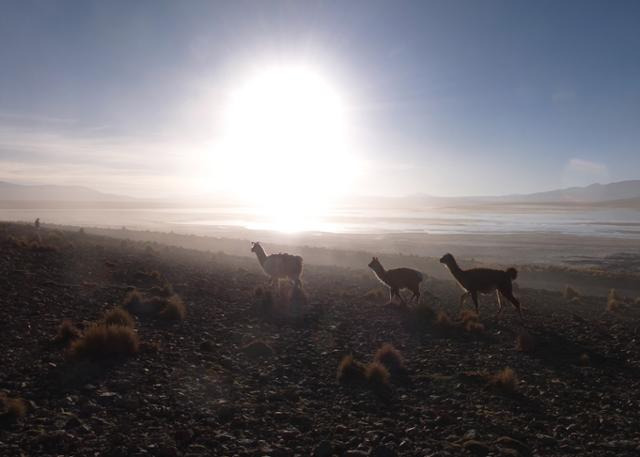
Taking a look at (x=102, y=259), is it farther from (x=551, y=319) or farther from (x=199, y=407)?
(x=551, y=319)

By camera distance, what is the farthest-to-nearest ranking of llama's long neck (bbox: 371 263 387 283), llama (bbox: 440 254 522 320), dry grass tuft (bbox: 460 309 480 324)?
llama's long neck (bbox: 371 263 387 283) < llama (bbox: 440 254 522 320) < dry grass tuft (bbox: 460 309 480 324)

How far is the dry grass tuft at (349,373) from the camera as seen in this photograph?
9.60 metres

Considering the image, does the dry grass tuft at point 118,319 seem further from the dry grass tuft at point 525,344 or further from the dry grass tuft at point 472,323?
the dry grass tuft at point 525,344

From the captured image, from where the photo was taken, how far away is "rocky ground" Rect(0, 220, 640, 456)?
6688 millimetres

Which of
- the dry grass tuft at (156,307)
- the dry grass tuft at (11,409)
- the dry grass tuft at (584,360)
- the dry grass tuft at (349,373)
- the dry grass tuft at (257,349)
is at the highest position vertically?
the dry grass tuft at (156,307)

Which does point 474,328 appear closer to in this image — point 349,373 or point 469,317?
point 469,317

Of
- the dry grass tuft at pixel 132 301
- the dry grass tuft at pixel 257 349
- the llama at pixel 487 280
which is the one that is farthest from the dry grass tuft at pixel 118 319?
the llama at pixel 487 280

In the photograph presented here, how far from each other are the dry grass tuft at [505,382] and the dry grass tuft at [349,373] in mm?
2649

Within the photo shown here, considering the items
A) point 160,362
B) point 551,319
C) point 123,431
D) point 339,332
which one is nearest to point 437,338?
point 339,332

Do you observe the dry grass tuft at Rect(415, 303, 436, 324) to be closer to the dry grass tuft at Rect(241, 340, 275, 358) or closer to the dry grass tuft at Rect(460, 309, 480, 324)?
the dry grass tuft at Rect(460, 309, 480, 324)

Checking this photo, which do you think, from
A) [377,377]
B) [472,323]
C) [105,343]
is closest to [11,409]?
[105,343]

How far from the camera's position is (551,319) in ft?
52.6

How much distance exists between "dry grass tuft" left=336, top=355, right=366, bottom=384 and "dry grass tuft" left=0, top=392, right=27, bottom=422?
221 inches

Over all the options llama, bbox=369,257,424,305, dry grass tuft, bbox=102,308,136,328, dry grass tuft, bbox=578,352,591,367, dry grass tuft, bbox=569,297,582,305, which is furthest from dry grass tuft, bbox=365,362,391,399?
dry grass tuft, bbox=569,297,582,305
